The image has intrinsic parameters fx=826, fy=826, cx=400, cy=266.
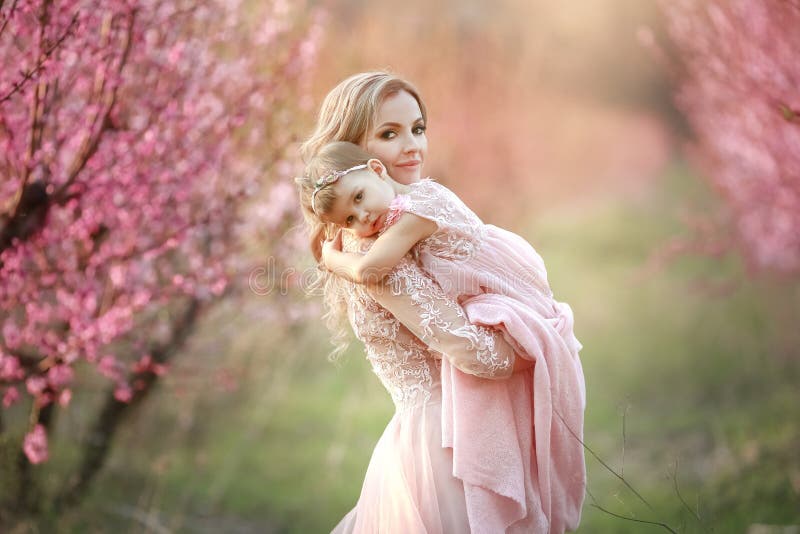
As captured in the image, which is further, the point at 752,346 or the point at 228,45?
the point at 752,346

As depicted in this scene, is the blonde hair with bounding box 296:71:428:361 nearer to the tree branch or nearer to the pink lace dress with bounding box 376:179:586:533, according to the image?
the pink lace dress with bounding box 376:179:586:533

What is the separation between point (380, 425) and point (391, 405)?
0.39 metres

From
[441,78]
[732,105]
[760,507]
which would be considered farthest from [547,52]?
[760,507]

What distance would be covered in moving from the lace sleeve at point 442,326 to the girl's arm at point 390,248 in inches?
2.2

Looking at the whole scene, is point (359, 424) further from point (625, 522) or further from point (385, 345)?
point (385, 345)

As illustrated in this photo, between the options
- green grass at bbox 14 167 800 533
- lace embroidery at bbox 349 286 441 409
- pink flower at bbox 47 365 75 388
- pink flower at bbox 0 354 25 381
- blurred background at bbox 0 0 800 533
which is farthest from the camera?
green grass at bbox 14 167 800 533

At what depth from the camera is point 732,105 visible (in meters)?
6.14

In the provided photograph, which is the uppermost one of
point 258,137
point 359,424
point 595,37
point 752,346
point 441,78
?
point 595,37

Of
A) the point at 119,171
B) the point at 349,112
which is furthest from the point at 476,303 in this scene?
the point at 119,171

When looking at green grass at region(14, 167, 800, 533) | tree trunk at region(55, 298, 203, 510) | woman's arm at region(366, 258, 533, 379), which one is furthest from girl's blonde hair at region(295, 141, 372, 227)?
tree trunk at region(55, 298, 203, 510)

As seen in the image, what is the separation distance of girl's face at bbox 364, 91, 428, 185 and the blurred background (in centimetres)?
96

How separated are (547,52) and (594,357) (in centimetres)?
377

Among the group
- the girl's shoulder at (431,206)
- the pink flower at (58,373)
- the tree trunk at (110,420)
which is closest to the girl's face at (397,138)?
the girl's shoulder at (431,206)

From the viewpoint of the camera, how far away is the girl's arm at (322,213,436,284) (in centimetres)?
228
